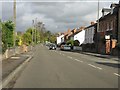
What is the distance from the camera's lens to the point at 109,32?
215 ft

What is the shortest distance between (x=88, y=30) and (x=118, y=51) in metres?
54.2

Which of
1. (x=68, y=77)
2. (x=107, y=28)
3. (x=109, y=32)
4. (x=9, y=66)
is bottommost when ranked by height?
(x=68, y=77)

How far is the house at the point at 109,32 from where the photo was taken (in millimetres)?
52625

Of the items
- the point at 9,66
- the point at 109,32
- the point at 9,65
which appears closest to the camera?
the point at 9,66

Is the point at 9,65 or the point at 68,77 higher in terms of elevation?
the point at 9,65

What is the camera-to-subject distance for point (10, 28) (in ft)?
130

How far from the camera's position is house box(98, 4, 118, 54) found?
52625 mm

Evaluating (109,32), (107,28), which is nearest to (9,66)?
(109,32)

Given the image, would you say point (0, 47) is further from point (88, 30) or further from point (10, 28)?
point (88, 30)

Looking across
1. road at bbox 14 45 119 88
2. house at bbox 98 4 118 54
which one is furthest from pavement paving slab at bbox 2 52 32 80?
house at bbox 98 4 118 54

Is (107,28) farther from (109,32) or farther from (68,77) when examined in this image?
(68,77)

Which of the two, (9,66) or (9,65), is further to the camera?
(9,65)

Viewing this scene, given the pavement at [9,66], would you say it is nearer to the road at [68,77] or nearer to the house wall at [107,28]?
the road at [68,77]

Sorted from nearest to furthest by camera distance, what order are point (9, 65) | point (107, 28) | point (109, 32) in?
1. point (9, 65)
2. point (109, 32)
3. point (107, 28)
